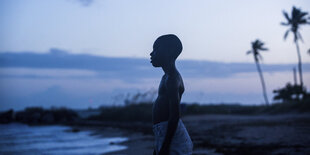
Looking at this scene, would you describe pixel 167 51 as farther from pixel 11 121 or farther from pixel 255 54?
pixel 255 54

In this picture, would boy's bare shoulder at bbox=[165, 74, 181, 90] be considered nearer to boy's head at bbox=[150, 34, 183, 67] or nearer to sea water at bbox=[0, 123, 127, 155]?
boy's head at bbox=[150, 34, 183, 67]

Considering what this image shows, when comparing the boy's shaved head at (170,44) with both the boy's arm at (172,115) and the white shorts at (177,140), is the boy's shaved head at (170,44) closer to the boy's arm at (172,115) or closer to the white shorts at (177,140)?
the boy's arm at (172,115)

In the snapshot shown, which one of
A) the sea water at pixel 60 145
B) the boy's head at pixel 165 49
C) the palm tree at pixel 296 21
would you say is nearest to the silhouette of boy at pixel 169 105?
the boy's head at pixel 165 49

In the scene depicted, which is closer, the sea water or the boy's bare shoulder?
Answer: the boy's bare shoulder

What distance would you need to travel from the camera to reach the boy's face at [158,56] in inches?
113

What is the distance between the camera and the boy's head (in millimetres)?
2872

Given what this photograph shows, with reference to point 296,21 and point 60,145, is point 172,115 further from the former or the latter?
point 296,21

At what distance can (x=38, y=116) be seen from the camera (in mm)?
37688

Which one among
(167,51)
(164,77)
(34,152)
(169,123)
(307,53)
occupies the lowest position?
(34,152)

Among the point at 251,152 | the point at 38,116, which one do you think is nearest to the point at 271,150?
the point at 251,152

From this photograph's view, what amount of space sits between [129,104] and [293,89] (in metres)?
18.8

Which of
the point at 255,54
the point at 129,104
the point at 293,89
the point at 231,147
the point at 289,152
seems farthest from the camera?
the point at 255,54

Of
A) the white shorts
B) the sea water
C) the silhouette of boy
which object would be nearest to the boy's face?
the silhouette of boy

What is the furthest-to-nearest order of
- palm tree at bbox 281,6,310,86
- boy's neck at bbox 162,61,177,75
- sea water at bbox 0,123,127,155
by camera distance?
palm tree at bbox 281,6,310,86 → sea water at bbox 0,123,127,155 → boy's neck at bbox 162,61,177,75
